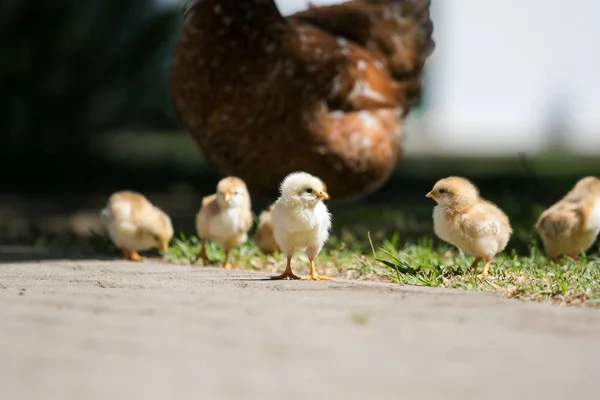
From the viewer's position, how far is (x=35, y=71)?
38.6 ft

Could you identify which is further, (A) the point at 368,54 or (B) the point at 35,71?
(B) the point at 35,71

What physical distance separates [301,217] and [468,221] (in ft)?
2.75

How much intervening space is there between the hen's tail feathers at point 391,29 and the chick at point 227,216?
2166mm

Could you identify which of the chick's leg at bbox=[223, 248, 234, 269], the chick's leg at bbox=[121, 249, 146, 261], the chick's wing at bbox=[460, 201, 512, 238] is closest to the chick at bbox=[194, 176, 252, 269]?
the chick's leg at bbox=[223, 248, 234, 269]

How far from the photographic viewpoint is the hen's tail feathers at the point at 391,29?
6.93 metres

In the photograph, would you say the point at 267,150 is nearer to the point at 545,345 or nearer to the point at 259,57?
the point at 259,57

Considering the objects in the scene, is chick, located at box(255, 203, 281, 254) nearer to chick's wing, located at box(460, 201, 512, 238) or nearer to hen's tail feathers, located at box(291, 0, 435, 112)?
chick's wing, located at box(460, 201, 512, 238)

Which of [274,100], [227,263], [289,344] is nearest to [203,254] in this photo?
[227,263]

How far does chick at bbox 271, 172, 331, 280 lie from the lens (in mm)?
4188

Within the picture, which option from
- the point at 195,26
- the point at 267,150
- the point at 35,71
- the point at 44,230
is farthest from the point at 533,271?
the point at 35,71

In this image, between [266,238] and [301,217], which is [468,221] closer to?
[301,217]

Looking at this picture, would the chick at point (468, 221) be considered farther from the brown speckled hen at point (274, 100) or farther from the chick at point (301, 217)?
the brown speckled hen at point (274, 100)

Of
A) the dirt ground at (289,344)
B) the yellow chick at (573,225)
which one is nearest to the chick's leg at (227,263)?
the dirt ground at (289,344)

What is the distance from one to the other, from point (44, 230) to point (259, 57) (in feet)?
9.96
